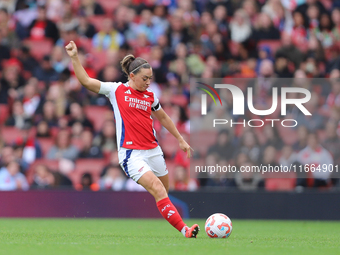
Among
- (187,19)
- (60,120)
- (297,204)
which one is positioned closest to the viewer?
(297,204)

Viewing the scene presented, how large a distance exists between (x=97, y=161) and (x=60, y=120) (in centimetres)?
147

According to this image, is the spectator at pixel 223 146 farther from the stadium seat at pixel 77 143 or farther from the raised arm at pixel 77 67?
the raised arm at pixel 77 67

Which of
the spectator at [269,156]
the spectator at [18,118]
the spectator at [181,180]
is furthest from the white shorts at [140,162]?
the spectator at [18,118]

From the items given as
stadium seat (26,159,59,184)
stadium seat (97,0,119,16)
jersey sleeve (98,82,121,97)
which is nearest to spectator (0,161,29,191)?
stadium seat (26,159,59,184)

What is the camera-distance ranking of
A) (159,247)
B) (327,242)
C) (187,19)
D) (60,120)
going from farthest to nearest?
(187,19) → (60,120) → (327,242) → (159,247)

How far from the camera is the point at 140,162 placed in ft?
25.4

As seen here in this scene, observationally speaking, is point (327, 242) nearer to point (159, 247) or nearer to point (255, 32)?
point (159, 247)

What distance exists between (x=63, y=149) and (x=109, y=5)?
6.18 m

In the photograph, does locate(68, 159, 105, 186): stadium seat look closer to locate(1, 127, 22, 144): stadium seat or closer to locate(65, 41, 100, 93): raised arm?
locate(1, 127, 22, 144): stadium seat

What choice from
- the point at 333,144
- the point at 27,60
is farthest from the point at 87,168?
the point at 333,144

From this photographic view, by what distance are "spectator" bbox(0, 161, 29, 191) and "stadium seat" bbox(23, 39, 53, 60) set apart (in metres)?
4.99

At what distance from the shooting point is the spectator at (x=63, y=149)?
14.5 meters

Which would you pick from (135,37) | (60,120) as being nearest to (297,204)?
(60,120)

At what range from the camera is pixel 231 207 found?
12477 millimetres
